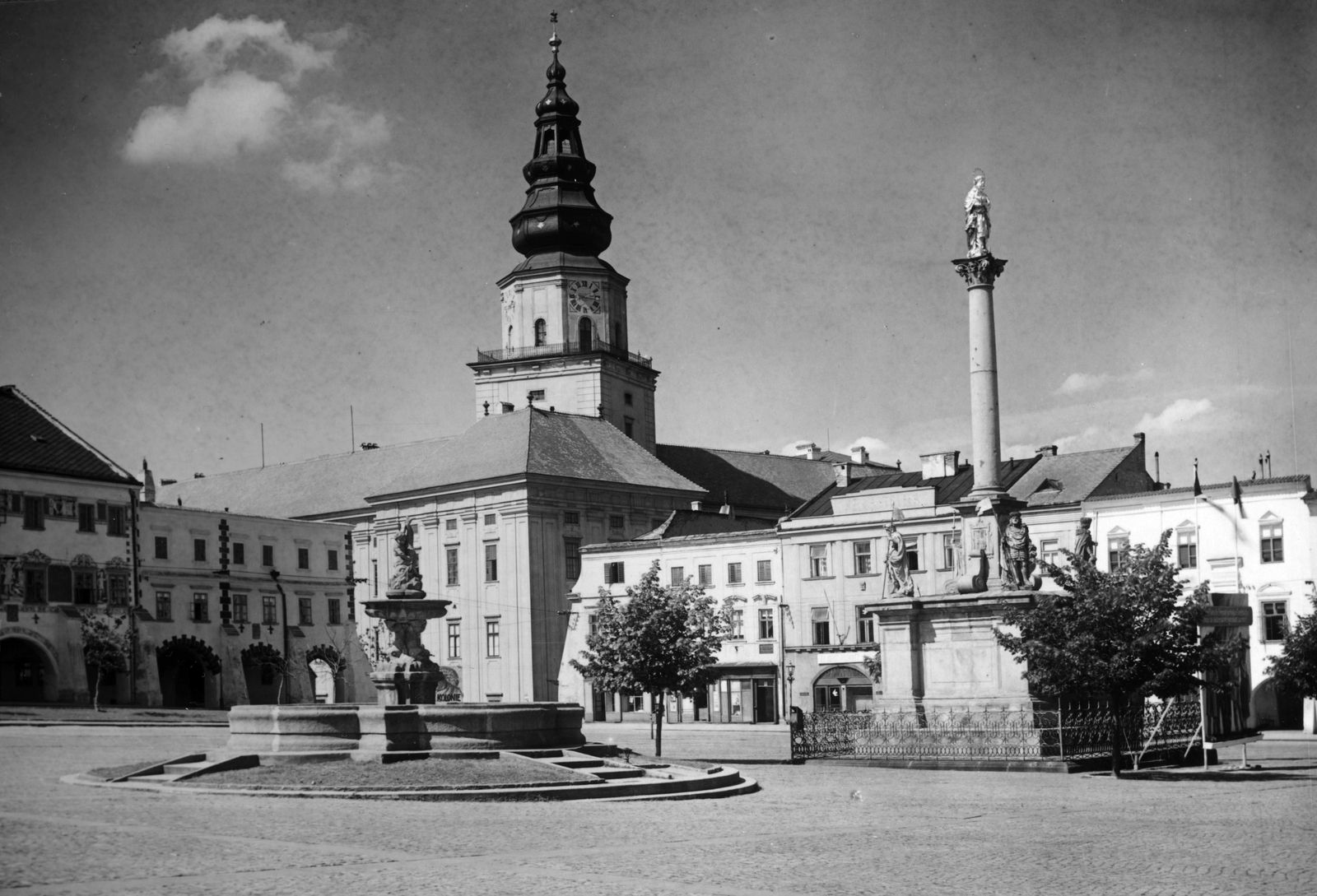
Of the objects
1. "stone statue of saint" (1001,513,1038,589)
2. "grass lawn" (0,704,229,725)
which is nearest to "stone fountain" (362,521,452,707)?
"stone statue of saint" (1001,513,1038,589)

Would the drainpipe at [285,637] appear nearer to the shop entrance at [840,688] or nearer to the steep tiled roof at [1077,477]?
the shop entrance at [840,688]

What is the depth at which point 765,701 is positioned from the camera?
228 feet

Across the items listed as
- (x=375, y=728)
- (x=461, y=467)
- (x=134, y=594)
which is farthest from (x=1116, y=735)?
(x=461, y=467)

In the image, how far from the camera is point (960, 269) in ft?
121

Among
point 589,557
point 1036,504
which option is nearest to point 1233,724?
point 1036,504

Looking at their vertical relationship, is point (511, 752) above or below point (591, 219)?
below

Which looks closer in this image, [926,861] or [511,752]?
[926,861]

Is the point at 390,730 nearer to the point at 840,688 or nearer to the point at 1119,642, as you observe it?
the point at 1119,642

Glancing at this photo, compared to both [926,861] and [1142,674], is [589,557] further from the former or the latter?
[926,861]

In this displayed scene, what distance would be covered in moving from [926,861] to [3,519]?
49.2m

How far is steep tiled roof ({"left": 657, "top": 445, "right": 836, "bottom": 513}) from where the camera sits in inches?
3834

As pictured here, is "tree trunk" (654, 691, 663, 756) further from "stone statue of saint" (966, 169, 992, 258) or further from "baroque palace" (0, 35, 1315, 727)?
"stone statue of saint" (966, 169, 992, 258)

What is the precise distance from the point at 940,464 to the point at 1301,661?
25.4 meters

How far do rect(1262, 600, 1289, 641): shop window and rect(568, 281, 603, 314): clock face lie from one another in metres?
46.6
